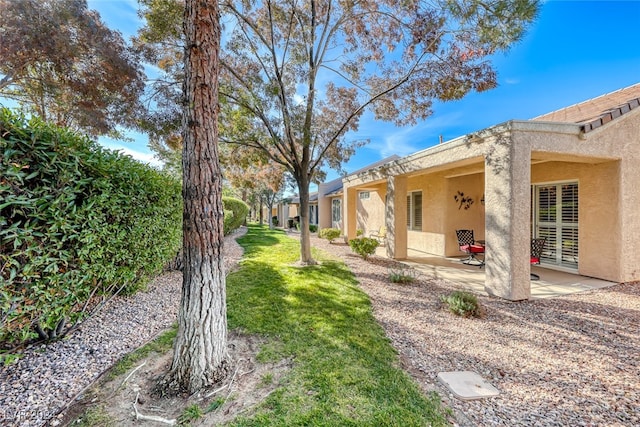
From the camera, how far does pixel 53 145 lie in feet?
9.30

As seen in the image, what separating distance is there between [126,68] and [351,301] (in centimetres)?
883

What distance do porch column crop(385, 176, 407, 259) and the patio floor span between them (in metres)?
0.74

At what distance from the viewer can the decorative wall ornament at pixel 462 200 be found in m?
11.0

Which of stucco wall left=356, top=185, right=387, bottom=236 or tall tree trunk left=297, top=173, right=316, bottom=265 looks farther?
stucco wall left=356, top=185, right=387, bottom=236

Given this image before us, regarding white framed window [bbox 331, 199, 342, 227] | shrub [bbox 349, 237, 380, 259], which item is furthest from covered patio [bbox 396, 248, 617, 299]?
white framed window [bbox 331, 199, 342, 227]

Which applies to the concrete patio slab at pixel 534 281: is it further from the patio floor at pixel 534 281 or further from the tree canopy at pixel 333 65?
the tree canopy at pixel 333 65

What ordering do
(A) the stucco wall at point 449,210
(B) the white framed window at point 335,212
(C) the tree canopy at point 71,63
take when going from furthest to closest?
Answer: (B) the white framed window at point 335,212
(A) the stucco wall at point 449,210
(C) the tree canopy at point 71,63

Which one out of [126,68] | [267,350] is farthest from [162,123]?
[267,350]

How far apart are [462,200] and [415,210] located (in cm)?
250

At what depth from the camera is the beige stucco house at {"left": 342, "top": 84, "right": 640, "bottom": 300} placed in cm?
579

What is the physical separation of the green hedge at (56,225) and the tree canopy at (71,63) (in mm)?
4708

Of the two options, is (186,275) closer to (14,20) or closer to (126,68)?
(126,68)

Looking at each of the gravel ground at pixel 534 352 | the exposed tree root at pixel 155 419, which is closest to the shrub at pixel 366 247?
the gravel ground at pixel 534 352

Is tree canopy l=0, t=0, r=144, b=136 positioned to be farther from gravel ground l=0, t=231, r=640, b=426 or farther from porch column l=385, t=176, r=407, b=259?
porch column l=385, t=176, r=407, b=259
